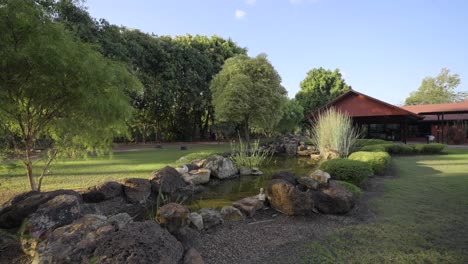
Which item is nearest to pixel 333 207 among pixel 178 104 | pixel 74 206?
pixel 74 206

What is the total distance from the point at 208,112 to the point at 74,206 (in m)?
25.4

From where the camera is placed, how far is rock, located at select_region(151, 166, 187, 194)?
6.82 meters

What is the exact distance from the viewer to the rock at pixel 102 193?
19.1ft

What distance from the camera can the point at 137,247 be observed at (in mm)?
2426

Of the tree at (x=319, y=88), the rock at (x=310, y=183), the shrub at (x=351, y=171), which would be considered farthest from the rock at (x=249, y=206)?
the tree at (x=319, y=88)

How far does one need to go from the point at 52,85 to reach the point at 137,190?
9.71 feet

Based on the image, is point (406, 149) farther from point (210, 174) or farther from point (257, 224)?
point (257, 224)

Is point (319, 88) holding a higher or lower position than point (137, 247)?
higher

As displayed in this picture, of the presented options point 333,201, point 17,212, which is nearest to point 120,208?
point 17,212

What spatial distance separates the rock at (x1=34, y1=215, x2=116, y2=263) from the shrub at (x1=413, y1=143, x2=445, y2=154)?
52.8 ft

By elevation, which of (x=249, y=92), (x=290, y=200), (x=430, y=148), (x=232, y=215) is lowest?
(x=232, y=215)

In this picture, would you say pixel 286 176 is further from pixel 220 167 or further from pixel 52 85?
pixel 52 85

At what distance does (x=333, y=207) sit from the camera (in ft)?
16.3

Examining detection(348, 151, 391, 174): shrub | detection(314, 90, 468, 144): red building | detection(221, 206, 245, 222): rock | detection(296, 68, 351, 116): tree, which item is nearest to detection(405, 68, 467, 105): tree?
detection(296, 68, 351, 116): tree
